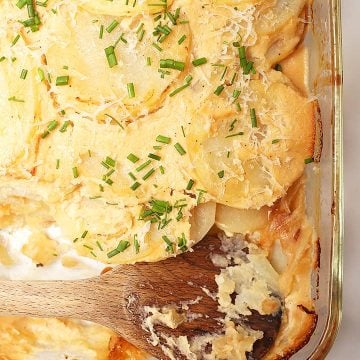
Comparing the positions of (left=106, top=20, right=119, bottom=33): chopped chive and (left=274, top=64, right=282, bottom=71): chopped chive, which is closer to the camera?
(left=106, top=20, right=119, bottom=33): chopped chive

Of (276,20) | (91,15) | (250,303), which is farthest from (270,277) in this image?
(91,15)

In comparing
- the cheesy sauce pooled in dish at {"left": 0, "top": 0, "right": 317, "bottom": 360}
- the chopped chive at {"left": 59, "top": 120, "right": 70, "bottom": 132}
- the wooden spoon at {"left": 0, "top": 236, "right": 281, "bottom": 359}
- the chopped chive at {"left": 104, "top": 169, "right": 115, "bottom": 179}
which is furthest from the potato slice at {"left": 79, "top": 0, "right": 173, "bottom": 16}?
the wooden spoon at {"left": 0, "top": 236, "right": 281, "bottom": 359}

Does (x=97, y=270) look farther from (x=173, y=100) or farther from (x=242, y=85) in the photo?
(x=242, y=85)

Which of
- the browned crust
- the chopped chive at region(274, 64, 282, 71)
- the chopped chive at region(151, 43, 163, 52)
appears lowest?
the browned crust

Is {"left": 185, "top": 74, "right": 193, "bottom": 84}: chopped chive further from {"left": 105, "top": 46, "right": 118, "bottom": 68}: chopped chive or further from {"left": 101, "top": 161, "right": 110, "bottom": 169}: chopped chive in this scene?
{"left": 101, "top": 161, "right": 110, "bottom": 169}: chopped chive

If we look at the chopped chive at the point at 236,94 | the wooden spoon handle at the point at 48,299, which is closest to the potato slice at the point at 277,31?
the chopped chive at the point at 236,94

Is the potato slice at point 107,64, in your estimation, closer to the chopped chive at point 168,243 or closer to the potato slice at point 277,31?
the potato slice at point 277,31

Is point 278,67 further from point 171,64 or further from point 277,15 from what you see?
point 171,64
